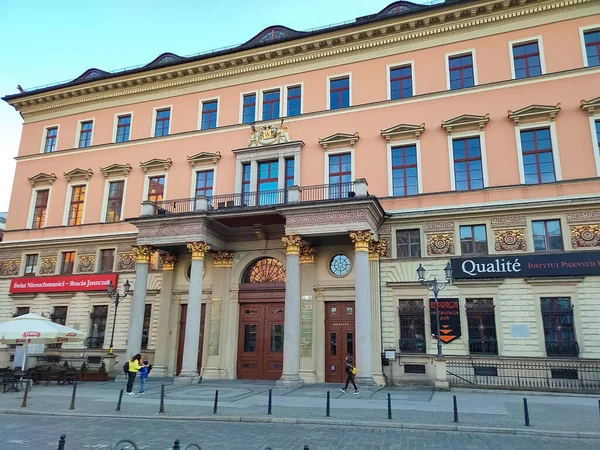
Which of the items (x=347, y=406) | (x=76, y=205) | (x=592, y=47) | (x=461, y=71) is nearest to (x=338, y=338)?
(x=347, y=406)

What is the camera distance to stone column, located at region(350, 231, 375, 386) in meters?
19.0

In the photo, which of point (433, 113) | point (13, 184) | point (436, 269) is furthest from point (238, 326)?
point (13, 184)

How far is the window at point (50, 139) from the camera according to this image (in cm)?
3238

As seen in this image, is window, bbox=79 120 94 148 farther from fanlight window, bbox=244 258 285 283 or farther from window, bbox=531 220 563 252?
window, bbox=531 220 563 252

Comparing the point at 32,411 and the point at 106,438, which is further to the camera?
the point at 32,411

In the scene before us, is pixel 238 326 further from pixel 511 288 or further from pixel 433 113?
pixel 433 113

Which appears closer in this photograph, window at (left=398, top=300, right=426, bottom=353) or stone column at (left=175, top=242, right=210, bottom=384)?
window at (left=398, top=300, right=426, bottom=353)

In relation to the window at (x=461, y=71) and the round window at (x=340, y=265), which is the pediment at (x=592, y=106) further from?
the round window at (x=340, y=265)

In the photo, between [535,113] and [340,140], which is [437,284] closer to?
[340,140]

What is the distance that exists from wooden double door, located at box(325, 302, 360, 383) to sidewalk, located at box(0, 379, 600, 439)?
75.0 inches

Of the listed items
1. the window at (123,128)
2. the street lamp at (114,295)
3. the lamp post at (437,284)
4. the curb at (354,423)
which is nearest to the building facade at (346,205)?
the window at (123,128)

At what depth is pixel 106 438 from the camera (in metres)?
10.4

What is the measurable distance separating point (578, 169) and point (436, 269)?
7776 mm

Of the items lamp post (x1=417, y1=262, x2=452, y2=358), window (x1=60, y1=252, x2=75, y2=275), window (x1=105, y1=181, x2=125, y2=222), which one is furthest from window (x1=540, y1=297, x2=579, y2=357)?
window (x1=60, y1=252, x2=75, y2=275)
